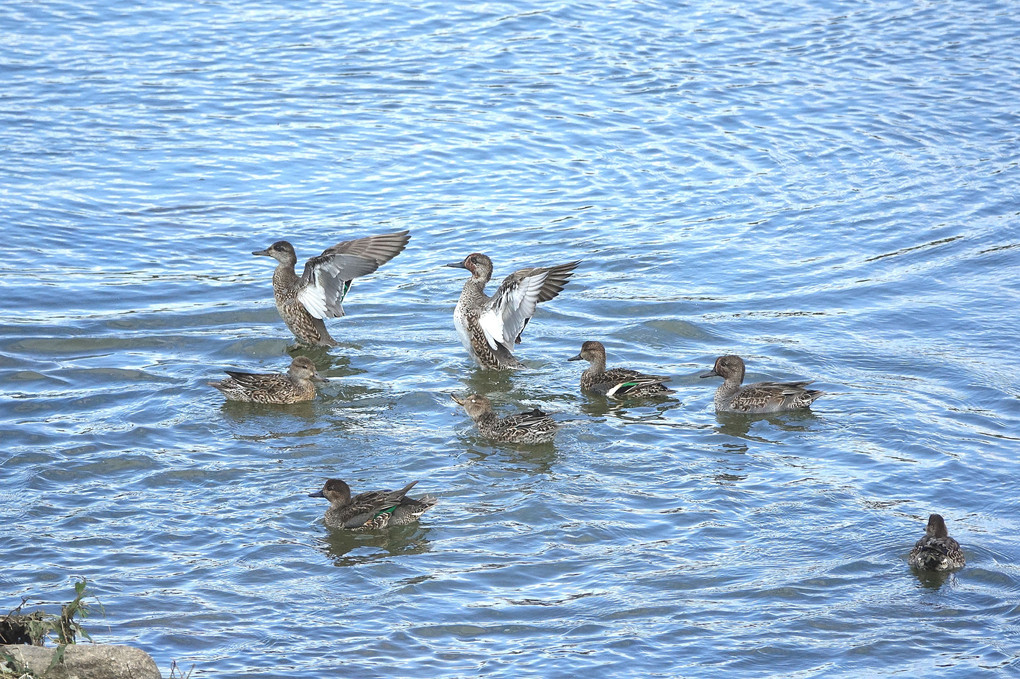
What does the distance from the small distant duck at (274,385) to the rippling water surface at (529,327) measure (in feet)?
0.50

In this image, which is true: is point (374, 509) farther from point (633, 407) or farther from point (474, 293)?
point (474, 293)

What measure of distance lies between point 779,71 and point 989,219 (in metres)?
Result: 5.96

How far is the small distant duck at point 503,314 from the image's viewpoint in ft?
35.4

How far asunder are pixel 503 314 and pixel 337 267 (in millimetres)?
1665

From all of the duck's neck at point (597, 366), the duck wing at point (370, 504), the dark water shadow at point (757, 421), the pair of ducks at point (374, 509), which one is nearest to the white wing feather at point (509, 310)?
the duck's neck at point (597, 366)

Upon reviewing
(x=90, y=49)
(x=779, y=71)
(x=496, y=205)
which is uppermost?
(x=90, y=49)

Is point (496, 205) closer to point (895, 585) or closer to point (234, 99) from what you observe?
point (234, 99)

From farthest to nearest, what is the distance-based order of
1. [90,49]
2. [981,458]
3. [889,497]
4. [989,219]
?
[90,49]
[989,219]
[981,458]
[889,497]

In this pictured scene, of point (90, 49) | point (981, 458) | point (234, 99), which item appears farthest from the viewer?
point (90, 49)

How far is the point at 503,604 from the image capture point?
22.7ft

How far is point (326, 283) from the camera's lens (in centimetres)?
1142

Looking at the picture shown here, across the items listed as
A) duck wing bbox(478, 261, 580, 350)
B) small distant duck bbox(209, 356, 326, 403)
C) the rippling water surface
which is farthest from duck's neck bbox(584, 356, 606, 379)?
small distant duck bbox(209, 356, 326, 403)

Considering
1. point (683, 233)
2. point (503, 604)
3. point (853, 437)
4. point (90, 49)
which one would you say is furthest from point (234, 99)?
point (503, 604)

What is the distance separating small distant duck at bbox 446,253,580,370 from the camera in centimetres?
1079
